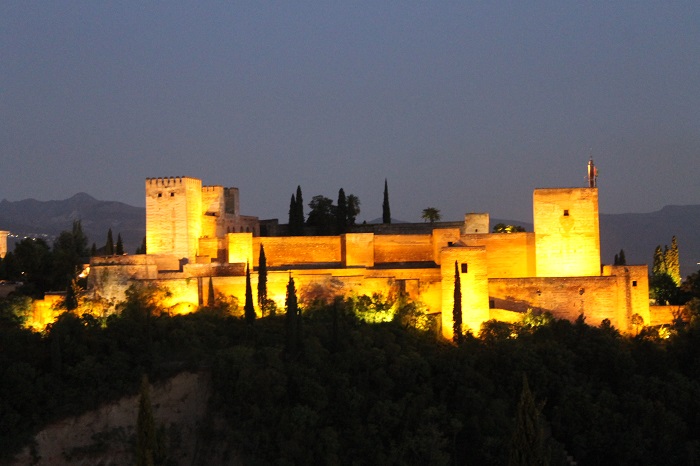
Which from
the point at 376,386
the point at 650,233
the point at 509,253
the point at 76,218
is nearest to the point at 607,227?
the point at 650,233

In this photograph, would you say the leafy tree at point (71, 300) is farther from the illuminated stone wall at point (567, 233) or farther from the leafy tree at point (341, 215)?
the illuminated stone wall at point (567, 233)

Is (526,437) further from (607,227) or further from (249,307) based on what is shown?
(607,227)

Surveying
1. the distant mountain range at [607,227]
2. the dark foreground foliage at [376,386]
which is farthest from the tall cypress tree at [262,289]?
the distant mountain range at [607,227]

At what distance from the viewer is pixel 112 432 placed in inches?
936

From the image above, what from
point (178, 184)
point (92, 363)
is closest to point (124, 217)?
point (178, 184)

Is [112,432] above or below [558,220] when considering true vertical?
below

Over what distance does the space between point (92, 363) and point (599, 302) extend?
47.7 feet

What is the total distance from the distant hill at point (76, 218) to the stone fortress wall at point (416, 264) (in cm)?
4988

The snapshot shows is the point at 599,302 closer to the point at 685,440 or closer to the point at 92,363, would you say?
the point at 685,440

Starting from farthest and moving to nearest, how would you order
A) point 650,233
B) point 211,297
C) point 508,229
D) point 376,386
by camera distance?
point 650,233
point 508,229
point 211,297
point 376,386

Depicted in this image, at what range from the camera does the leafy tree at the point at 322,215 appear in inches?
1499

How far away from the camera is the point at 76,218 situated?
109500mm

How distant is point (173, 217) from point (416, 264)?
8.19 meters

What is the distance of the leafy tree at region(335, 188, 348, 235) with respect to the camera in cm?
3728
